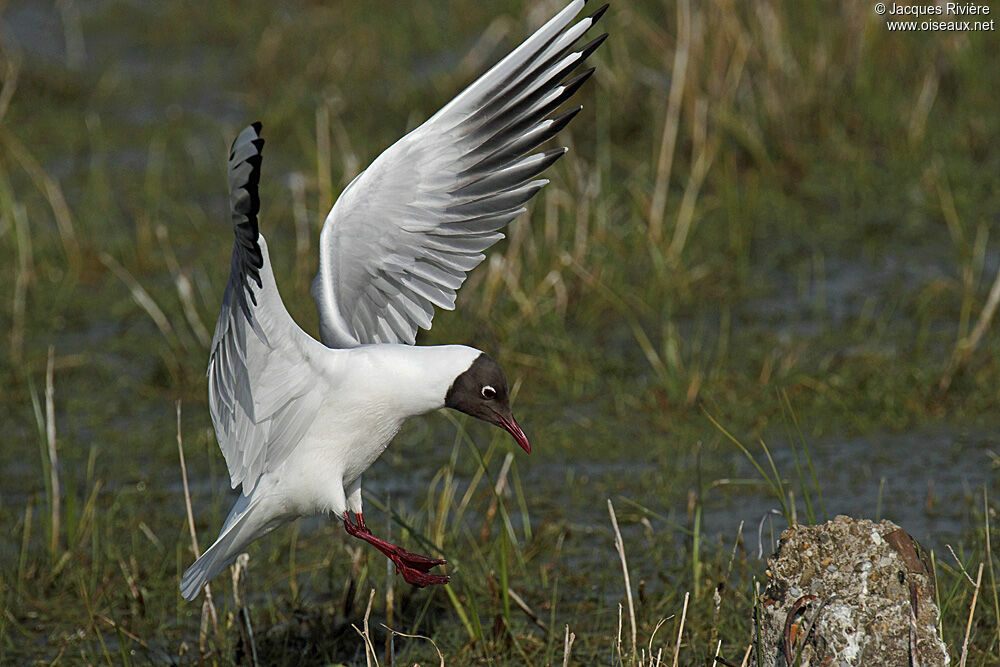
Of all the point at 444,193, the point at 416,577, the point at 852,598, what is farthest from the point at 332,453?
the point at 852,598

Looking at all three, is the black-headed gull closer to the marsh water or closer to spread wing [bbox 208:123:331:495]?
spread wing [bbox 208:123:331:495]

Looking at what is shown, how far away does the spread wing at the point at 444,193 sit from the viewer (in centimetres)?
433

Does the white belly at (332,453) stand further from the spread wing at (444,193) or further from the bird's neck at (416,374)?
the spread wing at (444,193)

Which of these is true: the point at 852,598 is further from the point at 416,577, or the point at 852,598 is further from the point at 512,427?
the point at 416,577

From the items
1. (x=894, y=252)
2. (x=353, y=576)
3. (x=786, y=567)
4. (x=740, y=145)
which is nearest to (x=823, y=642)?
(x=786, y=567)

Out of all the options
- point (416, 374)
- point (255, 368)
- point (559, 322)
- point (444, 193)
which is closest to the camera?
point (416, 374)

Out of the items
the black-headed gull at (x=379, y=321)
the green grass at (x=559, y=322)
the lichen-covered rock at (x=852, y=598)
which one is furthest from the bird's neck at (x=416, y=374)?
the lichen-covered rock at (x=852, y=598)

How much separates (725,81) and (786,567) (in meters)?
4.58

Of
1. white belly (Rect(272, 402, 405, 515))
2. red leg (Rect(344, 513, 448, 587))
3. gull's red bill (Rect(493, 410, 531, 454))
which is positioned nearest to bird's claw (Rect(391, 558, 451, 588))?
red leg (Rect(344, 513, 448, 587))

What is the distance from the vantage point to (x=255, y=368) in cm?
412

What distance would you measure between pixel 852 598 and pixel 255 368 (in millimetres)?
1761

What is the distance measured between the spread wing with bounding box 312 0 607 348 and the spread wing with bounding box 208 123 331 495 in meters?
0.29

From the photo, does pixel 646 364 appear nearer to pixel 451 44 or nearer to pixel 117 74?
pixel 451 44

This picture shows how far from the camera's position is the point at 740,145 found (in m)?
7.72
